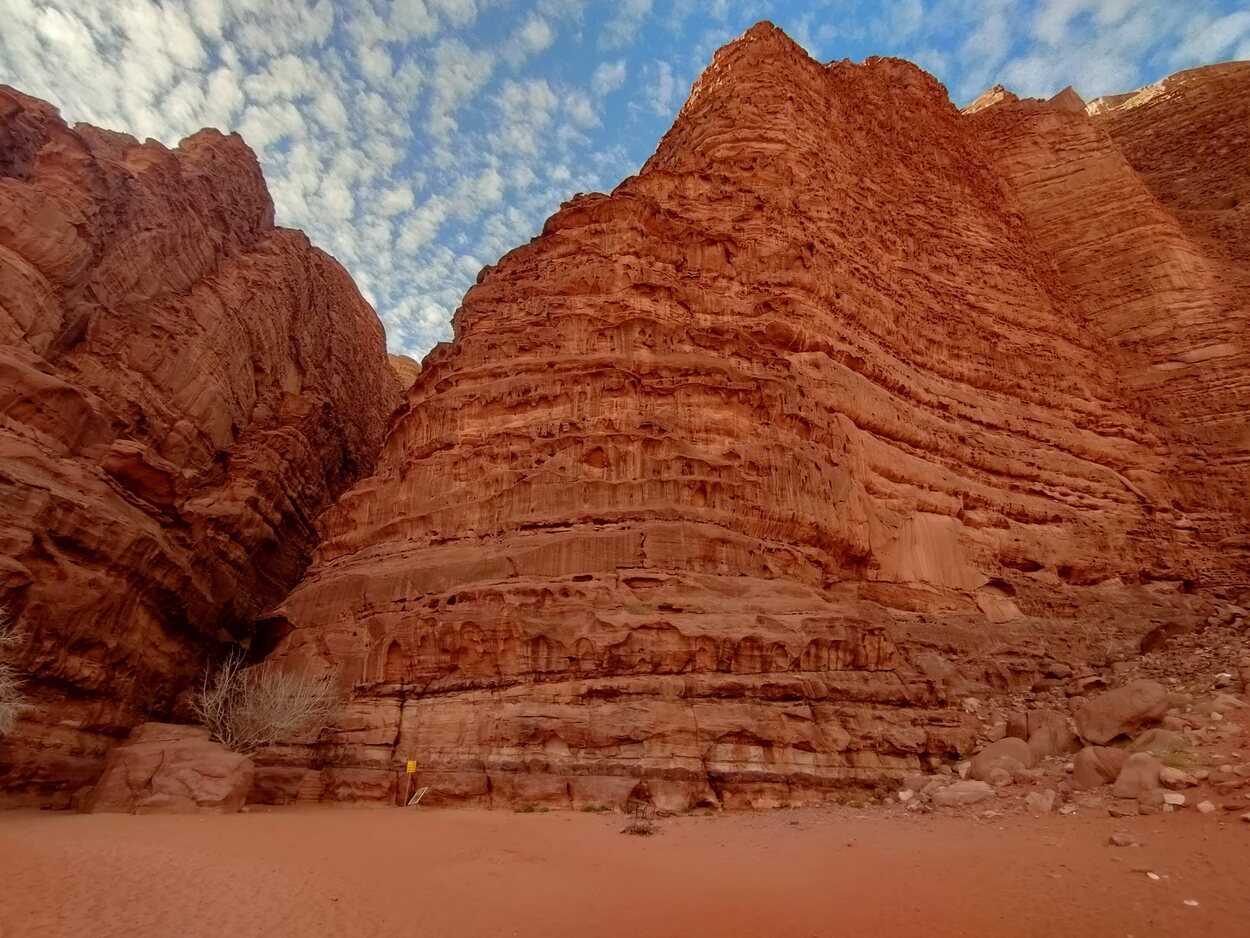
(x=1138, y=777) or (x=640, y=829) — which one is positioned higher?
(x=1138, y=777)

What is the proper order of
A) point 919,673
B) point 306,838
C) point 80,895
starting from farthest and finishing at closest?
1. point 919,673
2. point 306,838
3. point 80,895

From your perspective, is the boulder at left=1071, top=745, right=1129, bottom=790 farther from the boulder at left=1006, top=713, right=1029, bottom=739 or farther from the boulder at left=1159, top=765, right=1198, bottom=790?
the boulder at left=1006, top=713, right=1029, bottom=739

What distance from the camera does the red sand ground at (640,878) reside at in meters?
7.97

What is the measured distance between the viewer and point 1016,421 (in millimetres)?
25297

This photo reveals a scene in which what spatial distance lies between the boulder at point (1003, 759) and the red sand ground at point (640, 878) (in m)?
2.09

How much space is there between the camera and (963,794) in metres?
12.8

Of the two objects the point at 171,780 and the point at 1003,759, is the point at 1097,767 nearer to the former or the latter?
the point at 1003,759

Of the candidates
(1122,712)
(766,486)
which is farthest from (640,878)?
(766,486)

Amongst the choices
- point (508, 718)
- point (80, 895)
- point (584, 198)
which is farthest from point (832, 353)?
point (80, 895)

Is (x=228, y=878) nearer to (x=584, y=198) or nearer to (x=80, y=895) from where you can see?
(x=80, y=895)

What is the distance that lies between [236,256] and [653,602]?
29.8 m

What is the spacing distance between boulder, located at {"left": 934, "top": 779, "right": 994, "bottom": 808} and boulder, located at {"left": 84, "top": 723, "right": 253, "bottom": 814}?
518 inches

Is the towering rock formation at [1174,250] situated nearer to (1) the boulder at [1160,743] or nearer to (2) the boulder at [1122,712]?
(2) the boulder at [1122,712]

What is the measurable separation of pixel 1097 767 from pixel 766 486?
8.60 m
